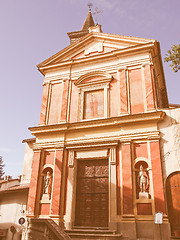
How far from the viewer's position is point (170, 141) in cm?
1002

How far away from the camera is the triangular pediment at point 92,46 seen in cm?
1305

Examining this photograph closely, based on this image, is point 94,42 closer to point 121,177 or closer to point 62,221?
point 121,177

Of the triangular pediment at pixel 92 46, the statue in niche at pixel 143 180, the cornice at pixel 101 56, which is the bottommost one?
the statue in niche at pixel 143 180

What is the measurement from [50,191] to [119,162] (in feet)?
12.1

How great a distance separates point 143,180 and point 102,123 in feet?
10.7

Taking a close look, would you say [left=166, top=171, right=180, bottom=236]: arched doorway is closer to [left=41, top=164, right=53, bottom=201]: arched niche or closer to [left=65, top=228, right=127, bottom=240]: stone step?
[left=65, top=228, right=127, bottom=240]: stone step

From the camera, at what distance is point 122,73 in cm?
1228

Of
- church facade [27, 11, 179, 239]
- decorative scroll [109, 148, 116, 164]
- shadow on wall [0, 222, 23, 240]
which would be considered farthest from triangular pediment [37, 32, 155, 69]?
shadow on wall [0, 222, 23, 240]

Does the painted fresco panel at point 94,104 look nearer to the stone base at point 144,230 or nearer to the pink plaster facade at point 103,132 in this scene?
the pink plaster facade at point 103,132

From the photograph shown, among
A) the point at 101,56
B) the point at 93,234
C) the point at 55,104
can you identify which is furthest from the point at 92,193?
the point at 101,56

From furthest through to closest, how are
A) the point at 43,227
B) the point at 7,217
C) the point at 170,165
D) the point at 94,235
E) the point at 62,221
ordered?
1. the point at 7,217
2. the point at 62,221
3. the point at 170,165
4. the point at 94,235
5. the point at 43,227

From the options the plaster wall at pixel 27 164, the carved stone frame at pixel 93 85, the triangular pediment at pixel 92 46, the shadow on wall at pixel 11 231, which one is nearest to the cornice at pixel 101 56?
the triangular pediment at pixel 92 46

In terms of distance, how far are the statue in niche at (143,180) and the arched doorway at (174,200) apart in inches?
33.0

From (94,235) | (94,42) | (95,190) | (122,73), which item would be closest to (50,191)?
(95,190)
